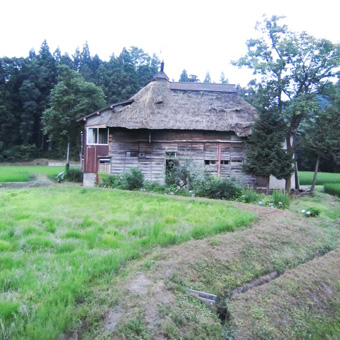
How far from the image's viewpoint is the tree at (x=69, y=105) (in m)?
27.7

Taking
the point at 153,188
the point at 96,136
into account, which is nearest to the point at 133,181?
the point at 153,188

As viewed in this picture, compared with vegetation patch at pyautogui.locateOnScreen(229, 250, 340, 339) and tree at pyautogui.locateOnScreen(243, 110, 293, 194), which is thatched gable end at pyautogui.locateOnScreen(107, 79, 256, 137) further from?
vegetation patch at pyautogui.locateOnScreen(229, 250, 340, 339)

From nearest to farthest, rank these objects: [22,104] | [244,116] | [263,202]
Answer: [263,202] → [244,116] → [22,104]

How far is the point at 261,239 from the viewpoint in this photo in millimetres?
6613

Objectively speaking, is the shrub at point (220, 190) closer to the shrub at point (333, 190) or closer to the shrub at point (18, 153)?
the shrub at point (333, 190)

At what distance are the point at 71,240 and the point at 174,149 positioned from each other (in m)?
13.0

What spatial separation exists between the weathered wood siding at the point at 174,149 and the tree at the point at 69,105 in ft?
36.2

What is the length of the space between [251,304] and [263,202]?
6.70 meters

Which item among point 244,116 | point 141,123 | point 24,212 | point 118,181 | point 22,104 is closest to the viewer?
point 24,212

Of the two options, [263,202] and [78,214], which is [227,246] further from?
[263,202]

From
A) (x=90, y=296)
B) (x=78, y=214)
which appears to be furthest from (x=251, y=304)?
(x=78, y=214)

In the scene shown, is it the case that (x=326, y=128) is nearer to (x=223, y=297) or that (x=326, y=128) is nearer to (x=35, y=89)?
(x=223, y=297)

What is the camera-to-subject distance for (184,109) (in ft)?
64.8

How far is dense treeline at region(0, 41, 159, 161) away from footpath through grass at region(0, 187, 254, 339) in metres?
37.1
